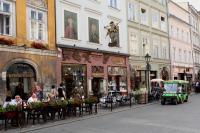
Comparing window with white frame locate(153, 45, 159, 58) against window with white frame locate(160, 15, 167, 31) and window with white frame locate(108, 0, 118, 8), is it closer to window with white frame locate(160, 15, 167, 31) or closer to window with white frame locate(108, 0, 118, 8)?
window with white frame locate(160, 15, 167, 31)

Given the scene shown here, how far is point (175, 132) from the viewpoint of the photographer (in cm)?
1445

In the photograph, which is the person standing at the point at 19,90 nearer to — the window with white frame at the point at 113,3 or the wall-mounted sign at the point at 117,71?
the wall-mounted sign at the point at 117,71

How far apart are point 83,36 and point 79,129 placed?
14818 millimetres

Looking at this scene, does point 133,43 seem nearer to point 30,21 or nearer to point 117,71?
point 117,71

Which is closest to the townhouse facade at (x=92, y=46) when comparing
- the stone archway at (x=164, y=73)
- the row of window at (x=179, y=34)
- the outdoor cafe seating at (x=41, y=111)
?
the outdoor cafe seating at (x=41, y=111)

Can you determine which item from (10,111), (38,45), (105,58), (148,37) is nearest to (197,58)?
(148,37)

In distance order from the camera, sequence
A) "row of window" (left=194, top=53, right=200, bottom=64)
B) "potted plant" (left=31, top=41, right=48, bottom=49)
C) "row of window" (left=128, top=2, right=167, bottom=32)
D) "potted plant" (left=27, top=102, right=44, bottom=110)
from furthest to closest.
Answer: "row of window" (left=194, top=53, right=200, bottom=64)
"row of window" (left=128, top=2, right=167, bottom=32)
"potted plant" (left=31, top=41, right=48, bottom=49)
"potted plant" (left=27, top=102, right=44, bottom=110)

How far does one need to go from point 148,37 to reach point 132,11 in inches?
175

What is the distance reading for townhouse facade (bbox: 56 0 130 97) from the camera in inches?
1084

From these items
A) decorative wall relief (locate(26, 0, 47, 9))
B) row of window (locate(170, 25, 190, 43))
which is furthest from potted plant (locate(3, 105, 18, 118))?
row of window (locate(170, 25, 190, 43))

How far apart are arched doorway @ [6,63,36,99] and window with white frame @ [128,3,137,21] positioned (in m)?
16.5

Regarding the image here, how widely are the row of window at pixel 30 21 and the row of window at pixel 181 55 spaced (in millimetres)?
28632

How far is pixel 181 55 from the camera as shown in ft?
180

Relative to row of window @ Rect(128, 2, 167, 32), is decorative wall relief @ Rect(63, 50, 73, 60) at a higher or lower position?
lower
